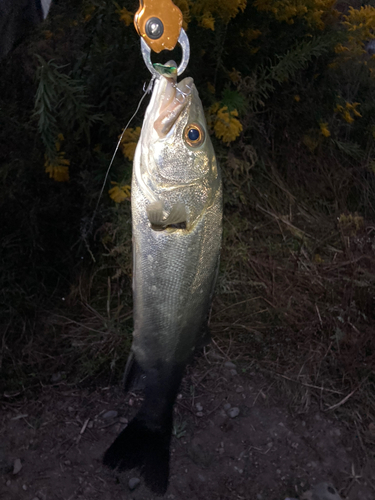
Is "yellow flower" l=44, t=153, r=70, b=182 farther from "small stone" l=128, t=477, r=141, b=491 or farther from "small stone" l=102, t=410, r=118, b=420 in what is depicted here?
"small stone" l=128, t=477, r=141, b=491

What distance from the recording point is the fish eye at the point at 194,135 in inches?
48.9

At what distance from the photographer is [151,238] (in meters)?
1.24

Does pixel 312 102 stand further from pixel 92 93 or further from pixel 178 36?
pixel 178 36

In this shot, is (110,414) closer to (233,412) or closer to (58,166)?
(233,412)

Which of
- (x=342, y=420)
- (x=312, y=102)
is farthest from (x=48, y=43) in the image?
(x=342, y=420)

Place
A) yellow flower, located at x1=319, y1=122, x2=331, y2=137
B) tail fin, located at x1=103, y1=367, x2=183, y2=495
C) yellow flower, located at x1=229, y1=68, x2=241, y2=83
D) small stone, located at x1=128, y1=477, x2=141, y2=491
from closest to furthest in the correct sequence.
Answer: tail fin, located at x1=103, y1=367, x2=183, y2=495 < small stone, located at x1=128, y1=477, x2=141, y2=491 < yellow flower, located at x1=229, y1=68, x2=241, y2=83 < yellow flower, located at x1=319, y1=122, x2=331, y2=137

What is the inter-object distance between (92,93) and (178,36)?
139cm

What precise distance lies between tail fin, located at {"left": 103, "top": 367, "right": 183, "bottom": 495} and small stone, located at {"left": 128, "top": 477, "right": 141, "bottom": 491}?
65 cm

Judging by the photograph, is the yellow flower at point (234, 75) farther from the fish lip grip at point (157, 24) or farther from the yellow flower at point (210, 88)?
the fish lip grip at point (157, 24)

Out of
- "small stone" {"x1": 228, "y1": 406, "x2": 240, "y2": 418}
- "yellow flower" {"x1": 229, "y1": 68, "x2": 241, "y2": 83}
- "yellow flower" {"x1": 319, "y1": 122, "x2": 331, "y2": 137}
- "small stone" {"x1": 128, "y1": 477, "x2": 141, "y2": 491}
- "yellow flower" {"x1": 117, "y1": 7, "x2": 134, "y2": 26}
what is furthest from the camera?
"yellow flower" {"x1": 319, "y1": 122, "x2": 331, "y2": 137}

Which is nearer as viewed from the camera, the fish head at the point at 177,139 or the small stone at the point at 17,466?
the fish head at the point at 177,139

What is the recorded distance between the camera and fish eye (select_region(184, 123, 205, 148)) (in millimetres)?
1243

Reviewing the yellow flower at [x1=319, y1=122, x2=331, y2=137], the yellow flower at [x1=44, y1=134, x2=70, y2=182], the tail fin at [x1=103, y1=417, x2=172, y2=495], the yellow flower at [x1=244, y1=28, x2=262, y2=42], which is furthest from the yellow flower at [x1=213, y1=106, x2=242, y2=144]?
the tail fin at [x1=103, y1=417, x2=172, y2=495]

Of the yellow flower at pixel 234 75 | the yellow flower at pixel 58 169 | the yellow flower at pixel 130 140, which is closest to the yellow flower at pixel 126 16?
the yellow flower at pixel 130 140
